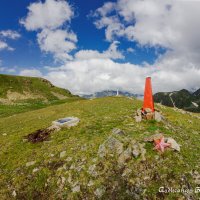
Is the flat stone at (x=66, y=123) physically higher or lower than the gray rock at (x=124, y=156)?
higher

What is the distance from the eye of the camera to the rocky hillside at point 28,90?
119450mm

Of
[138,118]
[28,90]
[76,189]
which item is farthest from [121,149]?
[28,90]

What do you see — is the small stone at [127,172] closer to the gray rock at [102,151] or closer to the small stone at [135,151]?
the small stone at [135,151]

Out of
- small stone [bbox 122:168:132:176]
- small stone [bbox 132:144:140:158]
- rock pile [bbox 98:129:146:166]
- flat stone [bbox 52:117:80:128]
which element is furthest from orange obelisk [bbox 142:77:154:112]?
small stone [bbox 122:168:132:176]

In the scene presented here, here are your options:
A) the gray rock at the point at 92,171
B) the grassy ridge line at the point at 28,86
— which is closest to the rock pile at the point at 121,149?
the gray rock at the point at 92,171

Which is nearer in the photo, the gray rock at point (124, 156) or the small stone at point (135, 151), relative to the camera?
the gray rock at point (124, 156)

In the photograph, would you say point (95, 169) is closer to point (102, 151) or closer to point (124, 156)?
point (102, 151)

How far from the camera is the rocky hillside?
11945 centimetres

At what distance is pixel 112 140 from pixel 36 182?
6.78m

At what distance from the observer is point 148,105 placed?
26.3m

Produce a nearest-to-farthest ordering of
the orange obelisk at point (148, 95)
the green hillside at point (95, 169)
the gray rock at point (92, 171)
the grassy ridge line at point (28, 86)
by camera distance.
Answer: the green hillside at point (95, 169) < the gray rock at point (92, 171) < the orange obelisk at point (148, 95) < the grassy ridge line at point (28, 86)

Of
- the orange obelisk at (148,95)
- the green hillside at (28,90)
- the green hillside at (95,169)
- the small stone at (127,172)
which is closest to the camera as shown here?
the green hillside at (95,169)

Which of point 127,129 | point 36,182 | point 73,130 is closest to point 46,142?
point 73,130

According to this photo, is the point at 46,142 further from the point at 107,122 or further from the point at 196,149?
the point at 196,149
